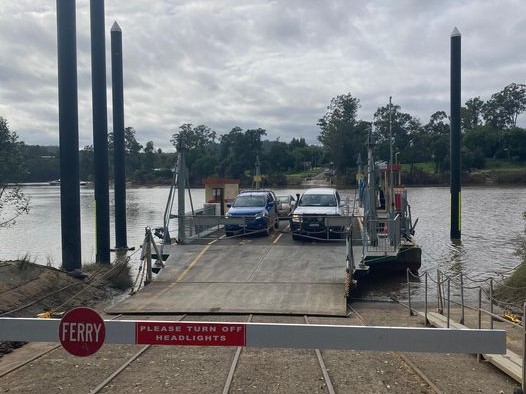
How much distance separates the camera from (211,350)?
352 inches

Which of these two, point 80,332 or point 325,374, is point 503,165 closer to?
point 325,374

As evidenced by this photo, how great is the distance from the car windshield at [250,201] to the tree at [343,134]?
243 feet

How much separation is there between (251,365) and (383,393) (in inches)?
75.0

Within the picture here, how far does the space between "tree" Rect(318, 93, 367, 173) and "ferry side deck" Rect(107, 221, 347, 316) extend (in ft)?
259

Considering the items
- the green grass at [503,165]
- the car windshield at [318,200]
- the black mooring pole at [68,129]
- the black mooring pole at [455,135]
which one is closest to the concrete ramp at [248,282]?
the black mooring pole at [68,129]

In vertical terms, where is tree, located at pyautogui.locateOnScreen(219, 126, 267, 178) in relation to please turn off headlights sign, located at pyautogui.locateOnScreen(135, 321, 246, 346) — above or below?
above

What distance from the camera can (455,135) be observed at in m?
29.5

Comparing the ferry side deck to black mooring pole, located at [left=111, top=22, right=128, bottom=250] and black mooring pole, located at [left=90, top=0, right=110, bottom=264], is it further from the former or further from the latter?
black mooring pole, located at [left=111, top=22, right=128, bottom=250]

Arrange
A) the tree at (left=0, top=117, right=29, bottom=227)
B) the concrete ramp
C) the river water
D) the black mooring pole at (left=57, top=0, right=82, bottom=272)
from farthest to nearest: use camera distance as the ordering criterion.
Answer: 1. the river water
2. the tree at (left=0, top=117, right=29, bottom=227)
3. the black mooring pole at (left=57, top=0, right=82, bottom=272)
4. the concrete ramp

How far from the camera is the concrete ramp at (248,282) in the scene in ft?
38.9

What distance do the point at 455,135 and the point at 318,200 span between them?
10.9m

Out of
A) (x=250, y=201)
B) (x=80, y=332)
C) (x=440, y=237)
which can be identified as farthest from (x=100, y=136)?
(x=440, y=237)

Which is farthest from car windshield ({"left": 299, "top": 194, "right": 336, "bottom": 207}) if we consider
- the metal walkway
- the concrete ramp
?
the concrete ramp

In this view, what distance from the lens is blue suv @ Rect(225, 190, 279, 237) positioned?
2050 cm
